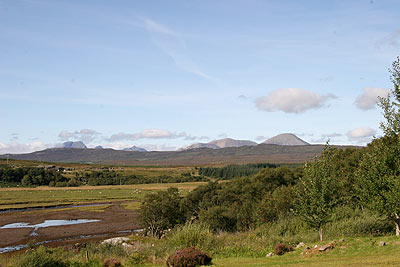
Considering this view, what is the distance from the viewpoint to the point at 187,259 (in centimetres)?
1805

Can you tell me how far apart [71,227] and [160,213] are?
1910 centimetres

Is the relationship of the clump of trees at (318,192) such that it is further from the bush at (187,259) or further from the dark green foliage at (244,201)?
the bush at (187,259)

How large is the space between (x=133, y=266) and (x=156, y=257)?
224cm

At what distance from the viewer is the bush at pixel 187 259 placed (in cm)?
1798

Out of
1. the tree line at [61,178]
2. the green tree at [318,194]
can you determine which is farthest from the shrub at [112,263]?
the tree line at [61,178]

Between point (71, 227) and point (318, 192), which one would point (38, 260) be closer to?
point (318, 192)

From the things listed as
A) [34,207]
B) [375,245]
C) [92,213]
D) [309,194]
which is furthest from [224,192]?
[34,207]

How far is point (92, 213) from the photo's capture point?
83.6 m

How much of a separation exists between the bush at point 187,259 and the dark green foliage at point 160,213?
41116mm

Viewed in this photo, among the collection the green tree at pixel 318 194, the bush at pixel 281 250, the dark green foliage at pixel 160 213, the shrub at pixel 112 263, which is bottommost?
the dark green foliage at pixel 160 213

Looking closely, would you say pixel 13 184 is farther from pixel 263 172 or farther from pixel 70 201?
pixel 263 172

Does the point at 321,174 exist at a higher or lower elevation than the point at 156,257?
higher

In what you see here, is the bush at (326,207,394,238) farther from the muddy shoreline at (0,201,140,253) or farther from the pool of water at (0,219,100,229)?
the pool of water at (0,219,100,229)

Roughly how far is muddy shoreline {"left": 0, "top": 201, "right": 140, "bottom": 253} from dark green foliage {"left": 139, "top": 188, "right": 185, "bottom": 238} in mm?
5736
